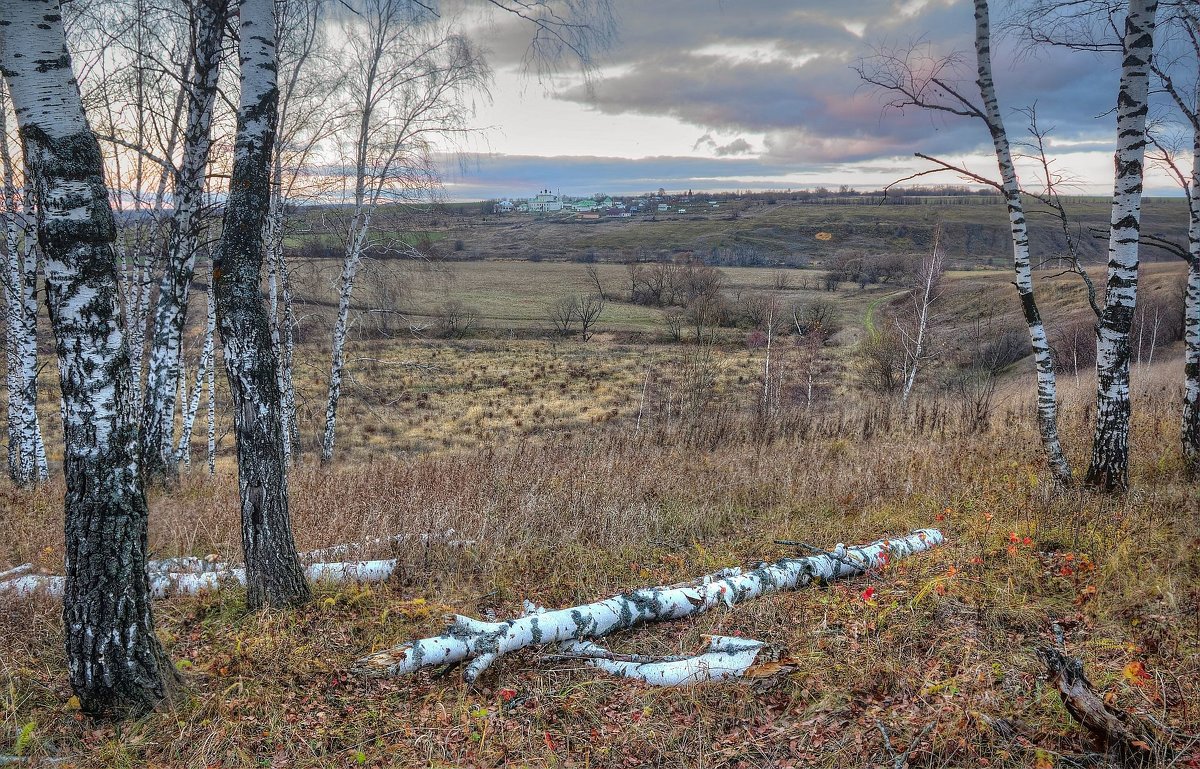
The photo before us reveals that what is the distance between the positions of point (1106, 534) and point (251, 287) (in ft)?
22.9

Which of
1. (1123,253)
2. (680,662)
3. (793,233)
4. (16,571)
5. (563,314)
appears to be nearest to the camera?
(680,662)

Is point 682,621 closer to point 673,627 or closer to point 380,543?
point 673,627

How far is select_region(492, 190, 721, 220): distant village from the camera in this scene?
17650 cm

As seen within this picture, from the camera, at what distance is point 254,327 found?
4289 mm

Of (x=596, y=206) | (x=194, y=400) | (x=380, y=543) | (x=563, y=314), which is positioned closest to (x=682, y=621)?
(x=380, y=543)

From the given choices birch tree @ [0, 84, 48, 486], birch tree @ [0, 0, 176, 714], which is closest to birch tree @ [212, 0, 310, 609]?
birch tree @ [0, 0, 176, 714]

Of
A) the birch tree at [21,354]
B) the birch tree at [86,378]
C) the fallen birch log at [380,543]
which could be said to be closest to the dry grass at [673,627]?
the fallen birch log at [380,543]

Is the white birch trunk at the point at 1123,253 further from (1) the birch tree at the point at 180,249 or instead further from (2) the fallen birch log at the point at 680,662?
(1) the birch tree at the point at 180,249

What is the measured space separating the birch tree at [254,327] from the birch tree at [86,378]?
903 millimetres

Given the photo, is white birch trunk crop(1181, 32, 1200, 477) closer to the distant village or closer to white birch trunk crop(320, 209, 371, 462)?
white birch trunk crop(320, 209, 371, 462)

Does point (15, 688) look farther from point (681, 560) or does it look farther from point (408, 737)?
point (681, 560)

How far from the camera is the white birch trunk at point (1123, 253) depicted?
239 inches

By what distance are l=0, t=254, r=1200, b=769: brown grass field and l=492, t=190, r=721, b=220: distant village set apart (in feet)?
559

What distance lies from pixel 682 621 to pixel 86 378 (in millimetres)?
3964
